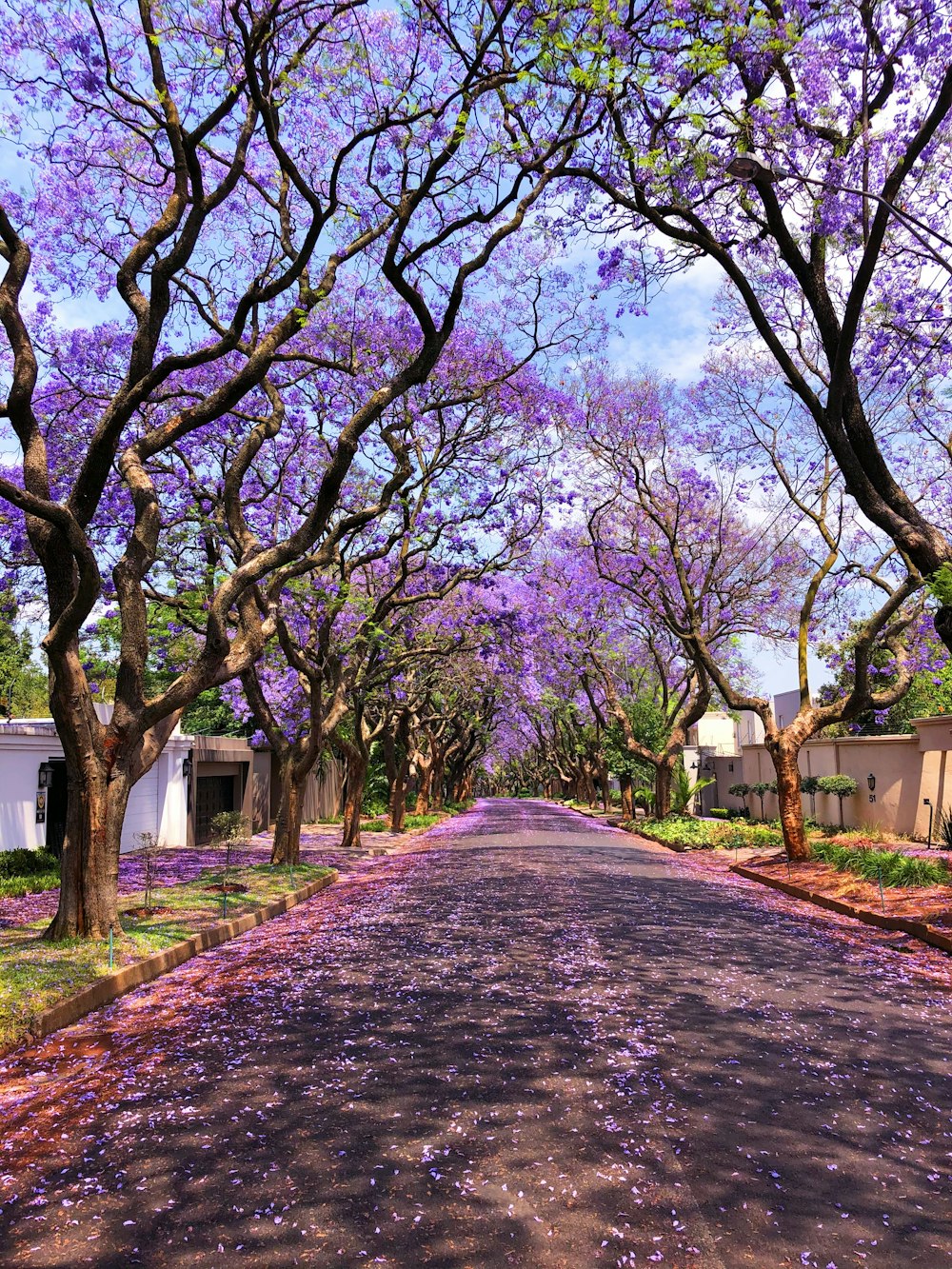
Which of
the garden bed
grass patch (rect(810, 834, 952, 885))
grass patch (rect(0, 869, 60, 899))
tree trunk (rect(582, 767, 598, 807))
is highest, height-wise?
grass patch (rect(810, 834, 952, 885))

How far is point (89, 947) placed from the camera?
843 cm

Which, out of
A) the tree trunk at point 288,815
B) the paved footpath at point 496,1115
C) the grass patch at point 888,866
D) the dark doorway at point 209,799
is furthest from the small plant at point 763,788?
the paved footpath at point 496,1115

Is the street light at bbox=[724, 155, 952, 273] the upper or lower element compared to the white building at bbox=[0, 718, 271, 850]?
upper

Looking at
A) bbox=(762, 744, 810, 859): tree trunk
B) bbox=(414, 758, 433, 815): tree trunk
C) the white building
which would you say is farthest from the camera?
bbox=(414, 758, 433, 815): tree trunk

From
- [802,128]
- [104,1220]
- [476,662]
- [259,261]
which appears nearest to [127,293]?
[259,261]

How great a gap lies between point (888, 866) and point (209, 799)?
20.3 meters

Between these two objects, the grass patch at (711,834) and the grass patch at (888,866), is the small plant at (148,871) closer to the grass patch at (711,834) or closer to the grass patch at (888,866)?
the grass patch at (888,866)

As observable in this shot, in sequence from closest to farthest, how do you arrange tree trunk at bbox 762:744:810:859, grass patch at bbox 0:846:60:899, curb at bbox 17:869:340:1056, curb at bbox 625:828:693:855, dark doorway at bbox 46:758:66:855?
1. curb at bbox 17:869:340:1056
2. grass patch at bbox 0:846:60:899
3. tree trunk at bbox 762:744:810:859
4. dark doorway at bbox 46:758:66:855
5. curb at bbox 625:828:693:855

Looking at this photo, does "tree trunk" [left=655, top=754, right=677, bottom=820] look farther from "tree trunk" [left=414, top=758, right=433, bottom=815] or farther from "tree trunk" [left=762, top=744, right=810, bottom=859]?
"tree trunk" [left=414, top=758, right=433, bottom=815]

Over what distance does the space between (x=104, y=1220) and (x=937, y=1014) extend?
5.80 meters

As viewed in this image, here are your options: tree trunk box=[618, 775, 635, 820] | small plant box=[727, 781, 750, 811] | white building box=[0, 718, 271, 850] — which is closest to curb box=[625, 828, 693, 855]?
small plant box=[727, 781, 750, 811]

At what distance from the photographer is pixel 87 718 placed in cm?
902

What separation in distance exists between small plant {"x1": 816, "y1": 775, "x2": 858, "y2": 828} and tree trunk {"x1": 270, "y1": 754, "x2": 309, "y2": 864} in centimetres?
1365

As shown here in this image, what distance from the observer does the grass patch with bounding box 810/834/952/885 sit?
1302cm
